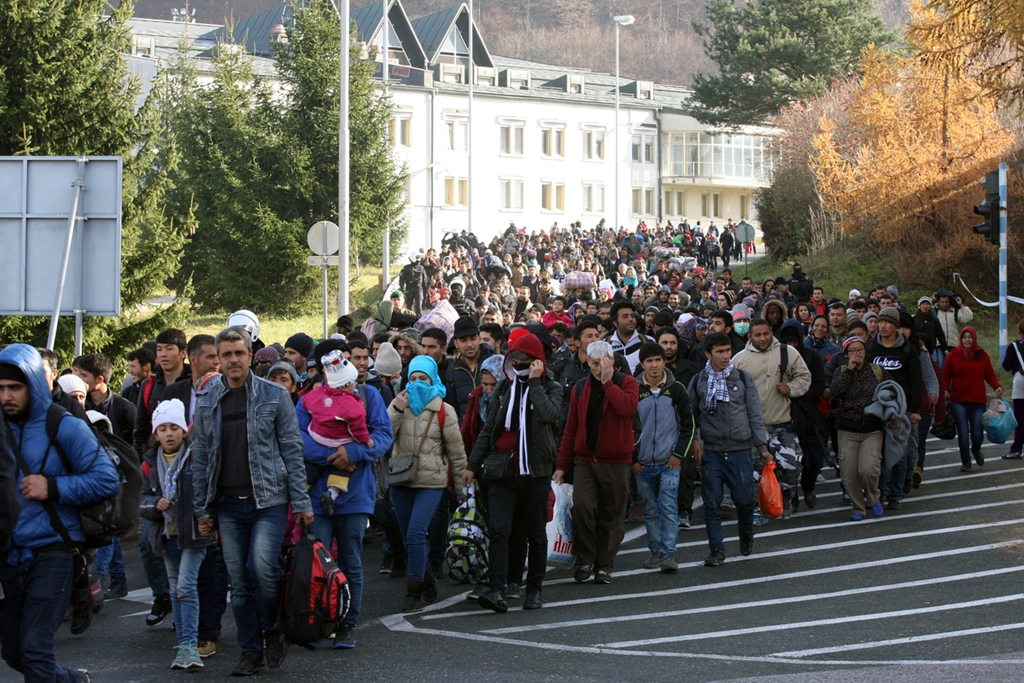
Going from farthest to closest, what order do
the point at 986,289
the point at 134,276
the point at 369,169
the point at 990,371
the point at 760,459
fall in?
1. the point at 369,169
2. the point at 986,289
3. the point at 134,276
4. the point at 990,371
5. the point at 760,459

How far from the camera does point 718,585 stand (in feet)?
32.2

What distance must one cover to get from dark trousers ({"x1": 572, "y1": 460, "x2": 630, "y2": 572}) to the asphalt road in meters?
0.27

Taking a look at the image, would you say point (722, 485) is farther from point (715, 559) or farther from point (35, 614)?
point (35, 614)

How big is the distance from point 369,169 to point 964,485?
25153 millimetres

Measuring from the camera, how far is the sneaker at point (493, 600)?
891 cm

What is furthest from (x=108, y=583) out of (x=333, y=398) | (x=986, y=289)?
(x=986, y=289)

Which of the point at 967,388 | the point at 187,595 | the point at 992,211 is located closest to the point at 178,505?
the point at 187,595

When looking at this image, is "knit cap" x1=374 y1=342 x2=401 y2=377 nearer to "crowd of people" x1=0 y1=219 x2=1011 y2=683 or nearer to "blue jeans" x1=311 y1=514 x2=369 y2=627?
"crowd of people" x1=0 y1=219 x2=1011 y2=683

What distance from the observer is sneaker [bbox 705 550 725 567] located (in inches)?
413

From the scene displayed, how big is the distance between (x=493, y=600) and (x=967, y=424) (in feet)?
29.5

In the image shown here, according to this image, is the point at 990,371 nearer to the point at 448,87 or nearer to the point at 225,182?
the point at 225,182

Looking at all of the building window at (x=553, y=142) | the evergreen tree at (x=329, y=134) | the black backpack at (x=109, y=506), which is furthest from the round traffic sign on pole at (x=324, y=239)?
the building window at (x=553, y=142)

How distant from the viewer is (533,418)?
907 centimetres

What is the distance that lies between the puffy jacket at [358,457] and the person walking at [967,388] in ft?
31.6
